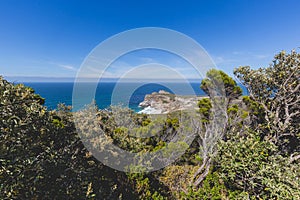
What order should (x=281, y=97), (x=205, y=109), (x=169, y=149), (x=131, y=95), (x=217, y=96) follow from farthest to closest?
1. (x=131, y=95)
2. (x=205, y=109)
3. (x=217, y=96)
4. (x=169, y=149)
5. (x=281, y=97)

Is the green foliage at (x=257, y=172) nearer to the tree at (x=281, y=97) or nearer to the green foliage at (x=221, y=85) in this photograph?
the tree at (x=281, y=97)

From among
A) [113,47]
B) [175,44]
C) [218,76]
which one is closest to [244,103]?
[218,76]

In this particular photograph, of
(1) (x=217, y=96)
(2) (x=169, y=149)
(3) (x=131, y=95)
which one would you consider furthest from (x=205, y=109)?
(3) (x=131, y=95)

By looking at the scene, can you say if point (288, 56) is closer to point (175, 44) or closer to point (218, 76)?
point (218, 76)

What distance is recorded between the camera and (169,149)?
897 cm

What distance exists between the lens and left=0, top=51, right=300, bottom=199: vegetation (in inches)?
122

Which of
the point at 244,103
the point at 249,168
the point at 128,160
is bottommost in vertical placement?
the point at 128,160

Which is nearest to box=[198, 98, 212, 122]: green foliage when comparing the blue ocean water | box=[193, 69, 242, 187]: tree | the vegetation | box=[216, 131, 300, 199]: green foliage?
the vegetation

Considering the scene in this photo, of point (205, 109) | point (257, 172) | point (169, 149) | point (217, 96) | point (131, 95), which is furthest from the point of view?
point (131, 95)

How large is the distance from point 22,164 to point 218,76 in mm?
10885

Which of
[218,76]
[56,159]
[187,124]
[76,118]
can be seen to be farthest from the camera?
[187,124]

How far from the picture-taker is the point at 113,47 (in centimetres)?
711

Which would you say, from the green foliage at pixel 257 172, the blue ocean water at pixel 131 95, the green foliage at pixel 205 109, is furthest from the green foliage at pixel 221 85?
the green foliage at pixel 257 172

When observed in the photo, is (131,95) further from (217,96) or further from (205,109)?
(217,96)
